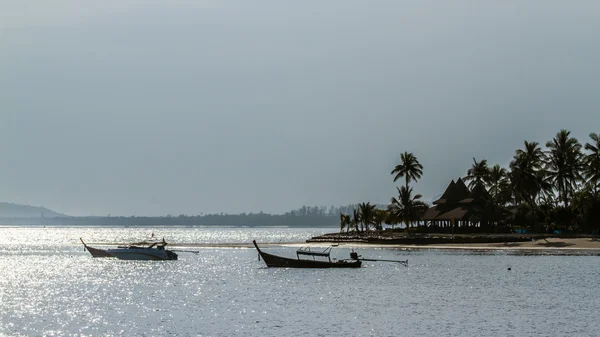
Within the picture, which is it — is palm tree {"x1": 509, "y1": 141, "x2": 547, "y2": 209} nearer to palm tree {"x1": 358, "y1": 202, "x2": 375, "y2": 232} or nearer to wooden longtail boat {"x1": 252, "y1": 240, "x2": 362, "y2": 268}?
palm tree {"x1": 358, "y1": 202, "x2": 375, "y2": 232}

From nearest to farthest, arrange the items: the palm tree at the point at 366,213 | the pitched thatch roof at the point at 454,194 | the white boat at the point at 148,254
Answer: the white boat at the point at 148,254 < the pitched thatch roof at the point at 454,194 < the palm tree at the point at 366,213

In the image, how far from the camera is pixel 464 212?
134625 mm

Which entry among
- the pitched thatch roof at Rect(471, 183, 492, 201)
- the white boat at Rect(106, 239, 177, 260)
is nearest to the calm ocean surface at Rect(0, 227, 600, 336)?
the white boat at Rect(106, 239, 177, 260)

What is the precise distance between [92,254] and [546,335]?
89.0m

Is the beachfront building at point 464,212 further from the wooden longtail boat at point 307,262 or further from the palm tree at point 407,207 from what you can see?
the wooden longtail boat at point 307,262

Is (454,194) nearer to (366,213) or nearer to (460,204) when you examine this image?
(460,204)

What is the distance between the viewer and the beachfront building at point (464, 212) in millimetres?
134125

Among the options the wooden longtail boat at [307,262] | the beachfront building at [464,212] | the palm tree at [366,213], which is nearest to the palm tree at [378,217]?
the palm tree at [366,213]

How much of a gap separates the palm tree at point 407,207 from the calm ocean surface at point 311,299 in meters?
43.1

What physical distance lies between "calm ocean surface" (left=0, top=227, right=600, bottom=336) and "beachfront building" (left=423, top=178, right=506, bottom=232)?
31206 mm

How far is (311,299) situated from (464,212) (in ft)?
253

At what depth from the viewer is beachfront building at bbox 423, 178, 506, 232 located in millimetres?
134125

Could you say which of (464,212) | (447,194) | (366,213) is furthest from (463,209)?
(366,213)

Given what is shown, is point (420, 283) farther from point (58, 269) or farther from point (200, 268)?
point (58, 269)
